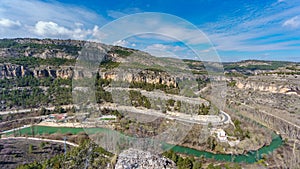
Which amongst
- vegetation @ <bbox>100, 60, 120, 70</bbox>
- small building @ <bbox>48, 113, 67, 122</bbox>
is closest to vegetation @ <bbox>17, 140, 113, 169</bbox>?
vegetation @ <bbox>100, 60, 120, 70</bbox>

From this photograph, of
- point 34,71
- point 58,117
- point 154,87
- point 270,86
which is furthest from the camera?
point 270,86

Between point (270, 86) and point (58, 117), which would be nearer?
point (58, 117)

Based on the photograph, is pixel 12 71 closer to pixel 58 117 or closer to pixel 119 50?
pixel 58 117

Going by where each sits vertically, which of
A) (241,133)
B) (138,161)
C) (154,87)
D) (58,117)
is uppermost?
(154,87)

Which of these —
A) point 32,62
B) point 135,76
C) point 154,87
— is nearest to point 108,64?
point 135,76

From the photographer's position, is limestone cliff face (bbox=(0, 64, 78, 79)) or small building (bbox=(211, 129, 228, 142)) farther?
limestone cliff face (bbox=(0, 64, 78, 79))

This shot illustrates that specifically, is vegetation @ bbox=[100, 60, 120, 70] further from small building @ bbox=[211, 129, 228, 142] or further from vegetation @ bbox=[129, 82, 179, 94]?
small building @ bbox=[211, 129, 228, 142]

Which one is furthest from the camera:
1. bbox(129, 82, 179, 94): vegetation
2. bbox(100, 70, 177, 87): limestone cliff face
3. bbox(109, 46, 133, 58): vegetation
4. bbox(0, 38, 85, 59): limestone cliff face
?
bbox(0, 38, 85, 59): limestone cliff face

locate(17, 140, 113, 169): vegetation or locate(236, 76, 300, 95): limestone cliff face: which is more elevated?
locate(236, 76, 300, 95): limestone cliff face

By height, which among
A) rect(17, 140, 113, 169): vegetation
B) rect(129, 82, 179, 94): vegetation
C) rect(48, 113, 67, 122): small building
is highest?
rect(129, 82, 179, 94): vegetation

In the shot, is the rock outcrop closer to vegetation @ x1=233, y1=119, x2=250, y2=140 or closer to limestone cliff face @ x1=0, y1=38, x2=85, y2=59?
vegetation @ x1=233, y1=119, x2=250, y2=140

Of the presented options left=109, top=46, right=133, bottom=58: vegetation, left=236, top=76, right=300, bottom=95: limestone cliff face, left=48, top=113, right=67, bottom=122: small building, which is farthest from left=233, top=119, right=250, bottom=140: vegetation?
left=236, top=76, right=300, bottom=95: limestone cliff face

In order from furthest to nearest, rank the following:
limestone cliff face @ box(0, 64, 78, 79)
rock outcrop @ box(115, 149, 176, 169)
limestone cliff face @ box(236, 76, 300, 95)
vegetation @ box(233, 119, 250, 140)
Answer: limestone cliff face @ box(236, 76, 300, 95), limestone cliff face @ box(0, 64, 78, 79), vegetation @ box(233, 119, 250, 140), rock outcrop @ box(115, 149, 176, 169)
